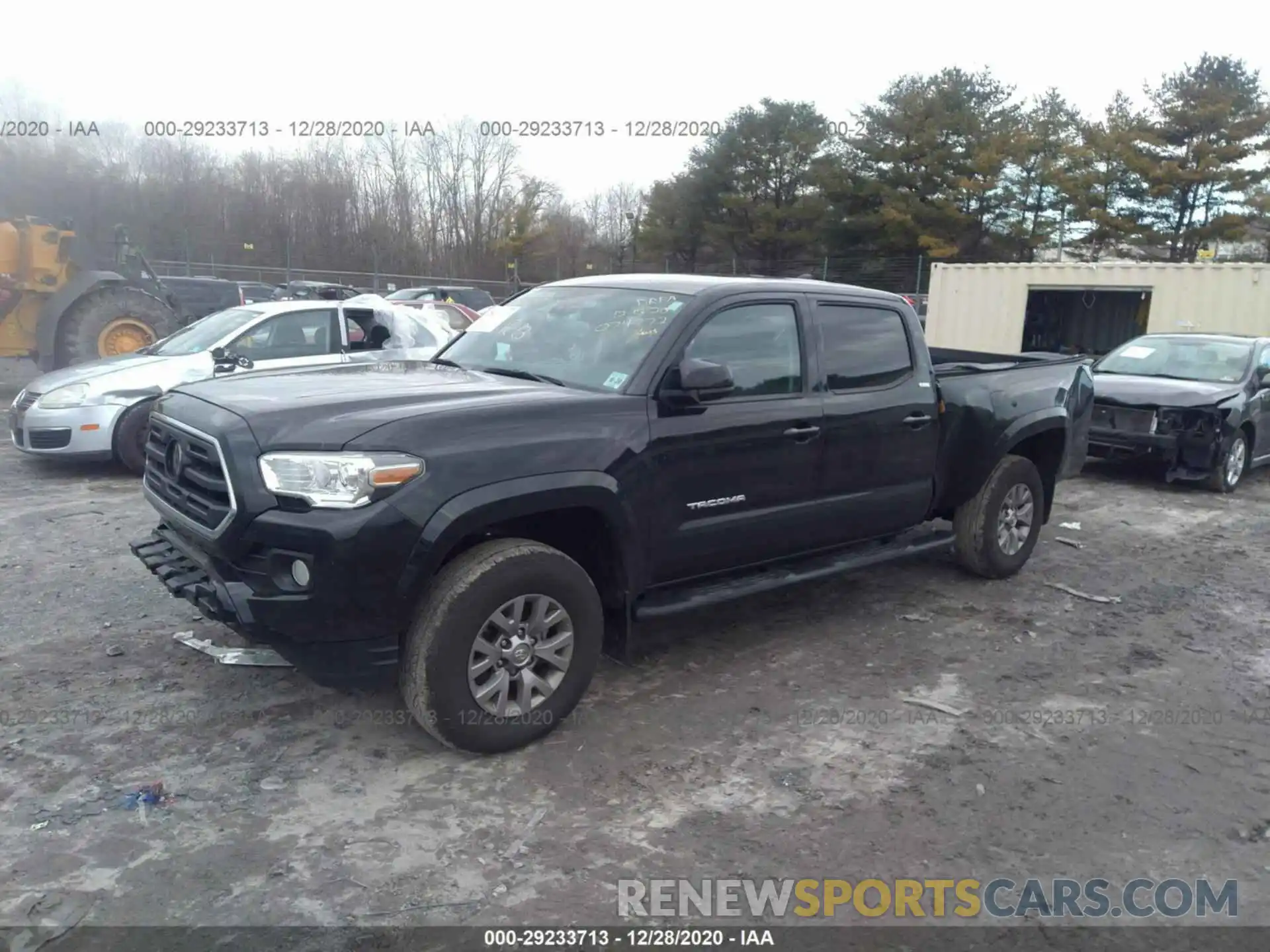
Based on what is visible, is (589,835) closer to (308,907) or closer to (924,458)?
(308,907)

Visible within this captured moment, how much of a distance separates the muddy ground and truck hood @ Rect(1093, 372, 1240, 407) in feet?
13.6

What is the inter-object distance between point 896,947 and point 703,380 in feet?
7.56

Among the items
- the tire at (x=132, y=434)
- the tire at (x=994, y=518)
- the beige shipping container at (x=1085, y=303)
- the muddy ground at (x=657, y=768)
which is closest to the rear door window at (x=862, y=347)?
the tire at (x=994, y=518)

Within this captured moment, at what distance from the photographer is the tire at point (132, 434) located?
855cm

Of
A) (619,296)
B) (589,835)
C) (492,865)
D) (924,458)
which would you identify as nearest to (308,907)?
(492,865)

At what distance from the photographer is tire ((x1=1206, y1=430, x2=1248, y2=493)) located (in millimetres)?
9680

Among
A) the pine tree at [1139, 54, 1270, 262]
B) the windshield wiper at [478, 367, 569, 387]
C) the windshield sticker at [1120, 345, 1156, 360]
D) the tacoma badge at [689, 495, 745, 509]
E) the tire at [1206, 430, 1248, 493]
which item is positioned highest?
the pine tree at [1139, 54, 1270, 262]

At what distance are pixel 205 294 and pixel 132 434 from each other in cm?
1292

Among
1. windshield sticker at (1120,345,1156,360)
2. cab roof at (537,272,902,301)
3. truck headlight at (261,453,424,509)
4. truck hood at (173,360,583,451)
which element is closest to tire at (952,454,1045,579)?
cab roof at (537,272,902,301)

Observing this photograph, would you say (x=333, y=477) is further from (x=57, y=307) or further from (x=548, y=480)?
(x=57, y=307)

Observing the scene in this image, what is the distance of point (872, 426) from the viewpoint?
5270 millimetres

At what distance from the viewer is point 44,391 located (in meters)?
8.66

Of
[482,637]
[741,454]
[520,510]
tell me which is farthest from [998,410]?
[482,637]

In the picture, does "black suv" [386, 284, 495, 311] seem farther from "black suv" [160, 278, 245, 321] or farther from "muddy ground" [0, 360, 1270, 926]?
"muddy ground" [0, 360, 1270, 926]
